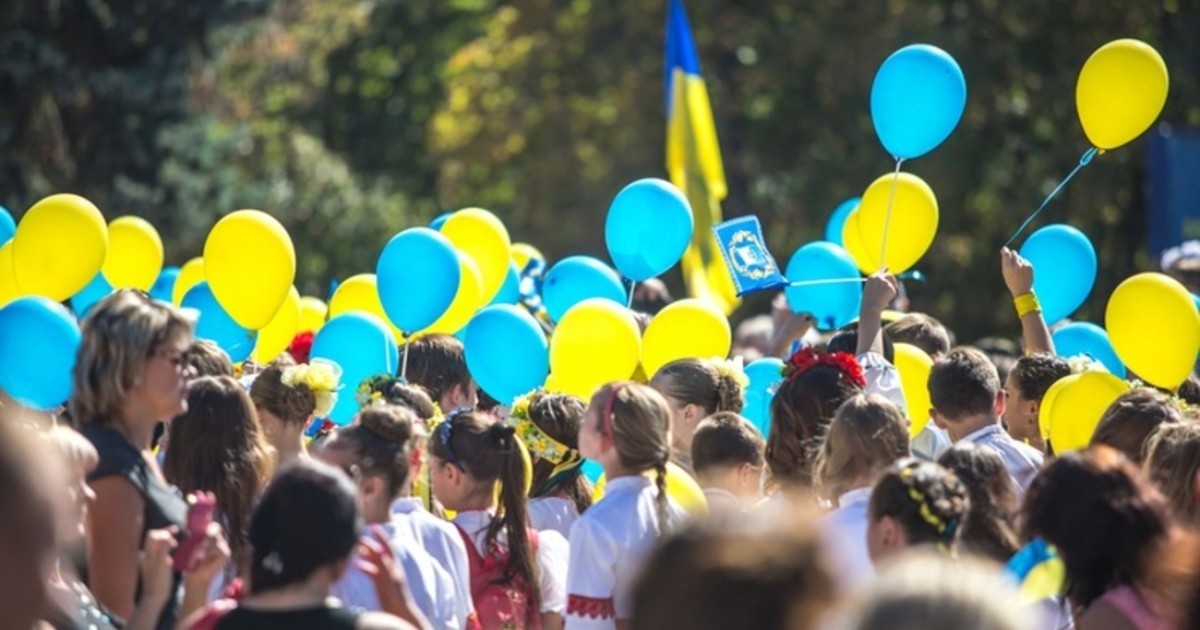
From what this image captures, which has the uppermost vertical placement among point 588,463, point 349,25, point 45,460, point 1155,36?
point 349,25

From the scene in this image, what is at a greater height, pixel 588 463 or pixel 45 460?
pixel 45 460

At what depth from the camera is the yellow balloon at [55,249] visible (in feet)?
24.7

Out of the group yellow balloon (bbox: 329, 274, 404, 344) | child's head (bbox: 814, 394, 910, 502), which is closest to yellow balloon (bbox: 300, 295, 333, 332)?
yellow balloon (bbox: 329, 274, 404, 344)

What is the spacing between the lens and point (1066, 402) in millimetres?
6754

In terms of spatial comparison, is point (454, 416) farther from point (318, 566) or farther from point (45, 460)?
point (45, 460)

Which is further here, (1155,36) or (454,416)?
(1155,36)

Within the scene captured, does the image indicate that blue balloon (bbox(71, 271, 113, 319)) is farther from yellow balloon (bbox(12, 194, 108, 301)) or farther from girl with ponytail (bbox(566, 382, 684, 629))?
girl with ponytail (bbox(566, 382, 684, 629))

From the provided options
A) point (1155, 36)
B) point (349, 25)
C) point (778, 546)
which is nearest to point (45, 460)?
point (778, 546)

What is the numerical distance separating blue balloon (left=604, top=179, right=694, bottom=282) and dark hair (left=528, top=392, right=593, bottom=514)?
71.9 inches

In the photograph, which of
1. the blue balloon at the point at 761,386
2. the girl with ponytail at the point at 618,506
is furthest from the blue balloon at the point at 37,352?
the blue balloon at the point at 761,386

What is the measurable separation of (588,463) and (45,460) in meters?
4.41

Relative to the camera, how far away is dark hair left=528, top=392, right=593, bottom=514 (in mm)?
6242

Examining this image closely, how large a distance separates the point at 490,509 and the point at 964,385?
183 cm

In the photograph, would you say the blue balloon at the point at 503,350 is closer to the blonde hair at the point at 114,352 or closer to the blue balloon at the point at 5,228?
the blue balloon at the point at 5,228
